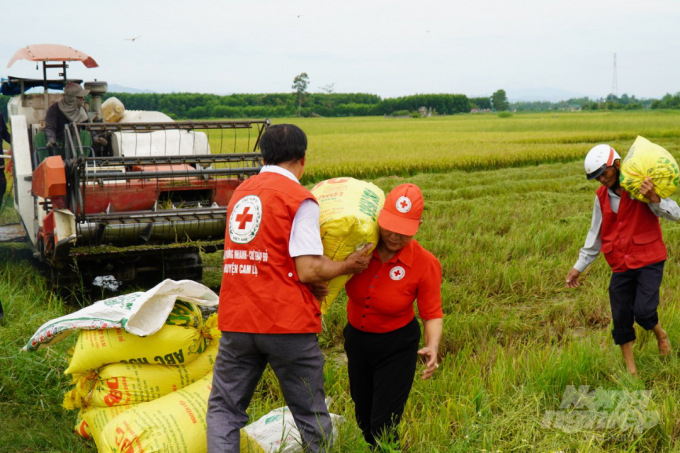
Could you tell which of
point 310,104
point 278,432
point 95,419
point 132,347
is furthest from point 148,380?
point 310,104

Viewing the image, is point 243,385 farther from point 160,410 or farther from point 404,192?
point 404,192

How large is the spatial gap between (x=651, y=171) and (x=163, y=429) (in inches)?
120

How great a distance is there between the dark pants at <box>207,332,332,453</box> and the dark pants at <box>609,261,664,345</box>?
2.31m

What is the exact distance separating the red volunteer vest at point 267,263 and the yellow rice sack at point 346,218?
18 centimetres

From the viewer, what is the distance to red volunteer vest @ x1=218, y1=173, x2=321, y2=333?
9.00 feet

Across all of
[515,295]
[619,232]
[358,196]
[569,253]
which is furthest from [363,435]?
[569,253]

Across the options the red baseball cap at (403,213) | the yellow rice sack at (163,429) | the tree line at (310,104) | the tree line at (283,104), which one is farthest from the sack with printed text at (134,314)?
the tree line at (310,104)

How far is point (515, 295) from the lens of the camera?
6.54 metres

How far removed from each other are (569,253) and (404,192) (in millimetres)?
5371

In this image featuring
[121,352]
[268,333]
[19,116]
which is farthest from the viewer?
[19,116]

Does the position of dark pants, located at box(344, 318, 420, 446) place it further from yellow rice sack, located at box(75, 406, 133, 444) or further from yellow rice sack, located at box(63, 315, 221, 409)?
yellow rice sack, located at box(75, 406, 133, 444)

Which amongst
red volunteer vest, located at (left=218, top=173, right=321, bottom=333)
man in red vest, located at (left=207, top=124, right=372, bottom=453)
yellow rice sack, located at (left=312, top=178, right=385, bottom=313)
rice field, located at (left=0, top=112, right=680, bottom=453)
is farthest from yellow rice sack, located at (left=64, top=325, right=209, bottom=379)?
yellow rice sack, located at (left=312, top=178, right=385, bottom=313)

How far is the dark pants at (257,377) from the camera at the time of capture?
281cm

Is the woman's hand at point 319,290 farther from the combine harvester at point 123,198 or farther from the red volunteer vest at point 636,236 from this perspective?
the combine harvester at point 123,198
